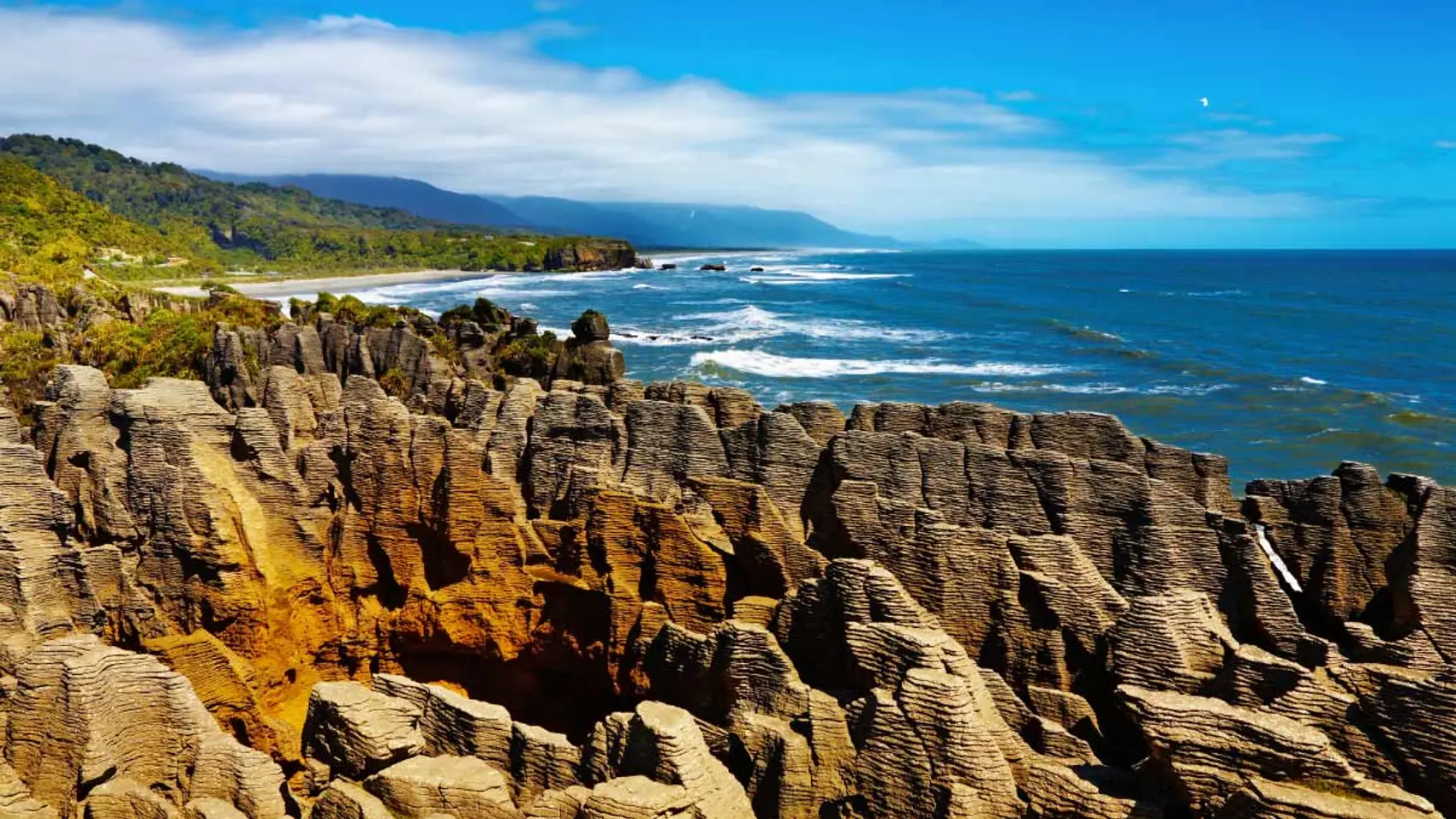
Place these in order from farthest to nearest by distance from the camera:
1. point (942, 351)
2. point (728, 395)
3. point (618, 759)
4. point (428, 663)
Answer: point (942, 351) → point (728, 395) → point (428, 663) → point (618, 759)

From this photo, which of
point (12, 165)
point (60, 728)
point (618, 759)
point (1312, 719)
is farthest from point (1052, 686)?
point (12, 165)

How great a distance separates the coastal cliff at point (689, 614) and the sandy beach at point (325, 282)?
224ft

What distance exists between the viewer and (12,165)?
7225 centimetres

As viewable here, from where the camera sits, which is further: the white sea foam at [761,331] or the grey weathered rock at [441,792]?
the white sea foam at [761,331]

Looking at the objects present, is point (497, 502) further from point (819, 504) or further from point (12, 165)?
point (12, 165)

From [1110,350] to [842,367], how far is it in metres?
20.5

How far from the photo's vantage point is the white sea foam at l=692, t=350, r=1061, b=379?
174 ft

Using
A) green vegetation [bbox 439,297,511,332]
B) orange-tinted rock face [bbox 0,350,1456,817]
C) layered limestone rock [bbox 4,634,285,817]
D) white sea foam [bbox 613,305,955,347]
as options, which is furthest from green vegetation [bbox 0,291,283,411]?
white sea foam [bbox 613,305,955,347]

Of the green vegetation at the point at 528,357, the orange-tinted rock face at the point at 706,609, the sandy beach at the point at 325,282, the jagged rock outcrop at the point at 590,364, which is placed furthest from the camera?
the sandy beach at the point at 325,282

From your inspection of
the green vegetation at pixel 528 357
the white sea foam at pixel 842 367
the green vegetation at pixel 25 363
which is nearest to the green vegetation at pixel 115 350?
the green vegetation at pixel 25 363

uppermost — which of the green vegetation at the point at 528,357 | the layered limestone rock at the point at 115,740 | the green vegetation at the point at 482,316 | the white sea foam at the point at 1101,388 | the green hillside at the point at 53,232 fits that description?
the green hillside at the point at 53,232

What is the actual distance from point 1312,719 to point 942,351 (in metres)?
57.5

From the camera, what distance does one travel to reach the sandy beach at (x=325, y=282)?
91.3 metres

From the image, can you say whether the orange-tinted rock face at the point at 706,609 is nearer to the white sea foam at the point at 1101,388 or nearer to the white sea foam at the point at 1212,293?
the white sea foam at the point at 1101,388
